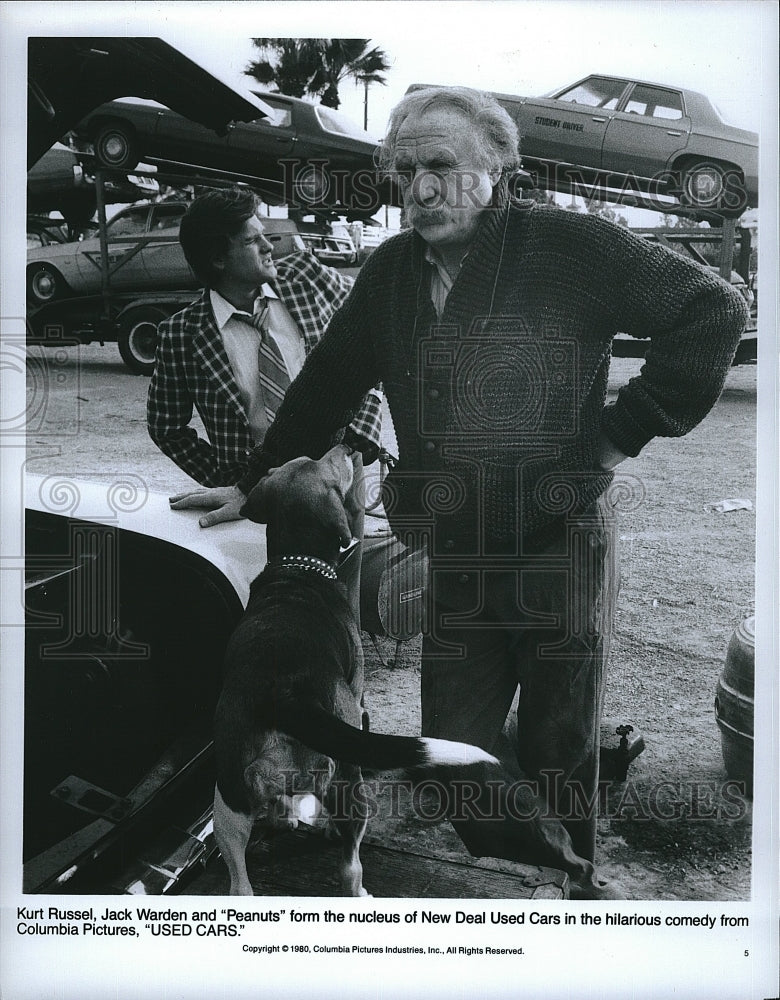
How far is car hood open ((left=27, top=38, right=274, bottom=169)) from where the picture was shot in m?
2.88

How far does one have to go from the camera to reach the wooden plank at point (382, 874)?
112 inches

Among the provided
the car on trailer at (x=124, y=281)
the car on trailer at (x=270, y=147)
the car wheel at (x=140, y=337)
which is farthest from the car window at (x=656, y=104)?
the car wheel at (x=140, y=337)

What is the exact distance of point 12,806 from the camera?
2.92 m

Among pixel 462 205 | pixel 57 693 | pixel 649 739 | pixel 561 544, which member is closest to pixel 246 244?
pixel 462 205

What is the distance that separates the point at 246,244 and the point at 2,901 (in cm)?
208

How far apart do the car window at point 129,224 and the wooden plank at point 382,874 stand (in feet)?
5.98

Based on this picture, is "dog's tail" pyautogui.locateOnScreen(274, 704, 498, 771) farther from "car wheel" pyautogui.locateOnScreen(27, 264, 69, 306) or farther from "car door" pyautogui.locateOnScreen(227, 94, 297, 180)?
"car door" pyautogui.locateOnScreen(227, 94, 297, 180)

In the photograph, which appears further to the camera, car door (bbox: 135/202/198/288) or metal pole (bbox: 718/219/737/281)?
car door (bbox: 135/202/198/288)

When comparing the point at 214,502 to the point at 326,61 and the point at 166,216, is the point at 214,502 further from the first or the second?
the point at 326,61

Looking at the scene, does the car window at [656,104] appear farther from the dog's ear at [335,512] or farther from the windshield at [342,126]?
the dog's ear at [335,512]

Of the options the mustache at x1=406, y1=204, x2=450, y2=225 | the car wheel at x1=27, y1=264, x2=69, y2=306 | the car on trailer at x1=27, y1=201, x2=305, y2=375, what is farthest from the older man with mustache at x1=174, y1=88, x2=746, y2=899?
the car wheel at x1=27, y1=264, x2=69, y2=306

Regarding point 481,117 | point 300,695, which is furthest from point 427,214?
point 300,695

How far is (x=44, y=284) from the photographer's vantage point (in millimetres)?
2904

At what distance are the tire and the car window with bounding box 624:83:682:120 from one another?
0.16m
